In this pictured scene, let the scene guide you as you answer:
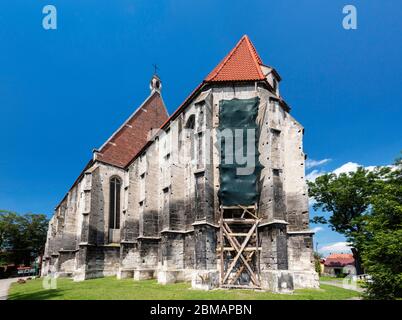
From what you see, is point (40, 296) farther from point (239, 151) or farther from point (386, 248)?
point (386, 248)

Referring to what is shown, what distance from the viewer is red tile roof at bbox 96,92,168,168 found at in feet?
84.6

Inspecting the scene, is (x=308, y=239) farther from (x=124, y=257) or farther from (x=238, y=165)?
(x=124, y=257)

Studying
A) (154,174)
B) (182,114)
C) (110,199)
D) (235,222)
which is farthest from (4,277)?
(235,222)

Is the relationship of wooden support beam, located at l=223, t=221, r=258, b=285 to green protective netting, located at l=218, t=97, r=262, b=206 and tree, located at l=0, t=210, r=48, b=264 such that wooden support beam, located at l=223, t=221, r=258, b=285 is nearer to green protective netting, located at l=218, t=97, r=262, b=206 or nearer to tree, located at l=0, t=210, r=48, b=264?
green protective netting, located at l=218, t=97, r=262, b=206

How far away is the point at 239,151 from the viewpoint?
45.3 feet

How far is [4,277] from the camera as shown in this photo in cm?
3600

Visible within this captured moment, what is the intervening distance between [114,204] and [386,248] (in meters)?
20.8

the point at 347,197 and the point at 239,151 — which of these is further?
the point at 347,197

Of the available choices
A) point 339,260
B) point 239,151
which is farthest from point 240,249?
point 339,260

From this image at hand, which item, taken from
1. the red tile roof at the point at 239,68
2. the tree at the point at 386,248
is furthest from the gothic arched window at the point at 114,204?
the tree at the point at 386,248

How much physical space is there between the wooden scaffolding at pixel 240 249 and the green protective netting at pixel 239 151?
57 cm

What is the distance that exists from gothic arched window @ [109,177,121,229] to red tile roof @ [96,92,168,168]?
175cm

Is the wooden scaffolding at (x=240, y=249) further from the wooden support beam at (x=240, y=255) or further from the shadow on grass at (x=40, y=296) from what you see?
the shadow on grass at (x=40, y=296)

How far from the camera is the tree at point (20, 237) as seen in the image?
45594 mm
